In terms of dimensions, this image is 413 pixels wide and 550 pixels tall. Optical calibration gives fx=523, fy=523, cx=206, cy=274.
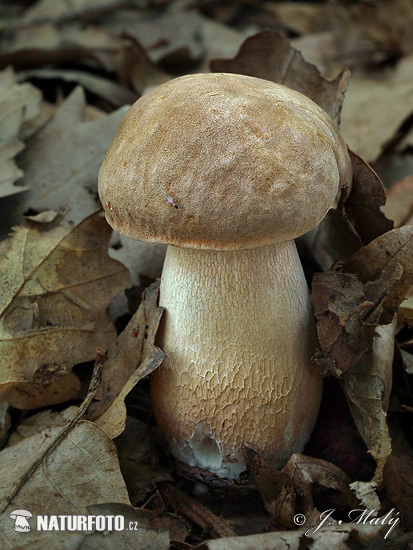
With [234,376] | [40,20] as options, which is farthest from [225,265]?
[40,20]

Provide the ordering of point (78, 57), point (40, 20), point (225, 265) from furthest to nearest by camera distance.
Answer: point (40, 20) < point (78, 57) < point (225, 265)

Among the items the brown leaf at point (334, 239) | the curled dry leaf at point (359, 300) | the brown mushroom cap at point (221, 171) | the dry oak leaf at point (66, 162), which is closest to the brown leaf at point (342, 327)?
the curled dry leaf at point (359, 300)

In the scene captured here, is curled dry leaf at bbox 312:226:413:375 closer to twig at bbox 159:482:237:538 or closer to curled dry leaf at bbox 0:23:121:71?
twig at bbox 159:482:237:538

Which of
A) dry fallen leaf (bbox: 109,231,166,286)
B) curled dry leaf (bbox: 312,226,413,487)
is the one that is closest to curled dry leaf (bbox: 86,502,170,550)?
curled dry leaf (bbox: 312,226,413,487)

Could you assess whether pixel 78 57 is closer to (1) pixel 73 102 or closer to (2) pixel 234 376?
(1) pixel 73 102

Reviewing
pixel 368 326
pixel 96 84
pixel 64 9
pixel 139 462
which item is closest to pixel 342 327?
pixel 368 326

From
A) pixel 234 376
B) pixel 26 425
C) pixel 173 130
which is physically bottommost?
pixel 26 425

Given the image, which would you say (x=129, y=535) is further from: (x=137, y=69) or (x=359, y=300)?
(x=137, y=69)
